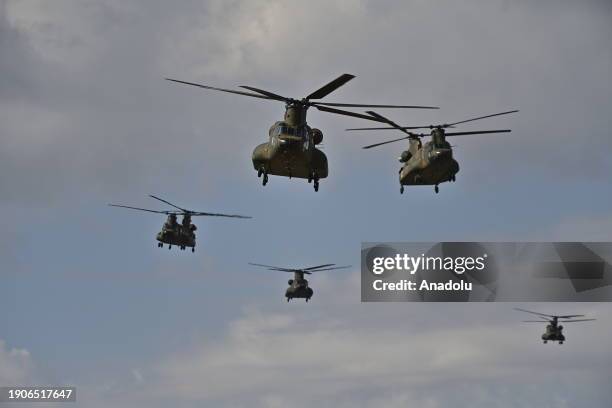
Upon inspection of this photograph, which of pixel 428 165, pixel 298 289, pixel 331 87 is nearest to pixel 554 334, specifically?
pixel 298 289

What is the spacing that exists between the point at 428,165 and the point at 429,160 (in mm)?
517

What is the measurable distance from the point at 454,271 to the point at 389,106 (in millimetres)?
24606

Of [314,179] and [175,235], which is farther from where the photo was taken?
[175,235]

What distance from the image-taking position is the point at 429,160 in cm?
8225

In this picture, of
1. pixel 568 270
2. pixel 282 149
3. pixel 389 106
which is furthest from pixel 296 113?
pixel 568 270

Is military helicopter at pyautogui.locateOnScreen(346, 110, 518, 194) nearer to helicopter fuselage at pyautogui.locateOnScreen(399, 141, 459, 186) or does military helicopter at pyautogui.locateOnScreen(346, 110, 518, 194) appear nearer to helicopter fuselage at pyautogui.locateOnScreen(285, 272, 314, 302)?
helicopter fuselage at pyautogui.locateOnScreen(399, 141, 459, 186)

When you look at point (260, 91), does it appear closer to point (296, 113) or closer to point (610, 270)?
point (296, 113)

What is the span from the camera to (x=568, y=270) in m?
81.9

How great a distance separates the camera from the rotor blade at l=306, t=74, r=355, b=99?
57941mm

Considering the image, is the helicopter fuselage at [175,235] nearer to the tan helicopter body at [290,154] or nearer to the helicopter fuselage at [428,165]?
the helicopter fuselage at [428,165]

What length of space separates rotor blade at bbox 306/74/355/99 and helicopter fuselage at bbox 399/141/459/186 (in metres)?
20.6

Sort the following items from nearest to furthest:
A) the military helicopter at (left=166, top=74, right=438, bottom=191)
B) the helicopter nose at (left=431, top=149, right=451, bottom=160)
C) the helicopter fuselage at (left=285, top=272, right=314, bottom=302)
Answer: the military helicopter at (left=166, top=74, right=438, bottom=191)
the helicopter nose at (left=431, top=149, right=451, bottom=160)
the helicopter fuselage at (left=285, top=272, right=314, bottom=302)

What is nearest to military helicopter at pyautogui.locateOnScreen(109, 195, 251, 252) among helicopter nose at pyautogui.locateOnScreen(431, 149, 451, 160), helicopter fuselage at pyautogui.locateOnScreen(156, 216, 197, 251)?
helicopter fuselage at pyautogui.locateOnScreen(156, 216, 197, 251)

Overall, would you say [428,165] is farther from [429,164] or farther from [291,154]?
[291,154]
